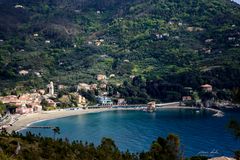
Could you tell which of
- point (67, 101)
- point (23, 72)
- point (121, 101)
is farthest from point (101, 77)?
point (23, 72)

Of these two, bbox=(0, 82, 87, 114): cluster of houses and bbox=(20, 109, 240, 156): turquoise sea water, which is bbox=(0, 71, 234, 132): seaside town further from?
bbox=(20, 109, 240, 156): turquoise sea water

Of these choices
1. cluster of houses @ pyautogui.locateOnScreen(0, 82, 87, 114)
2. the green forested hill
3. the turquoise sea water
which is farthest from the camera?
the green forested hill

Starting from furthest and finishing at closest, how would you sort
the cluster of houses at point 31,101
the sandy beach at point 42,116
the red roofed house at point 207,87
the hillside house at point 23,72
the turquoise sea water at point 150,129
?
the hillside house at point 23,72 → the red roofed house at point 207,87 → the cluster of houses at point 31,101 → the sandy beach at point 42,116 → the turquoise sea water at point 150,129

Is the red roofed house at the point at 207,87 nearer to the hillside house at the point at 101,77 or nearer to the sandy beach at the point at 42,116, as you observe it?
the sandy beach at the point at 42,116

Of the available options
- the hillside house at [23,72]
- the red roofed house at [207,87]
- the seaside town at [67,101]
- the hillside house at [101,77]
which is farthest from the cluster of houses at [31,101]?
the red roofed house at [207,87]

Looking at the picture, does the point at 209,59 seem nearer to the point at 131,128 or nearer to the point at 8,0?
the point at 131,128

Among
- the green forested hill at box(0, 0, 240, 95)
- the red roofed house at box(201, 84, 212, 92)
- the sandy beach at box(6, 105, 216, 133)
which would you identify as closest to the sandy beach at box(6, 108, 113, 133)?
the sandy beach at box(6, 105, 216, 133)
